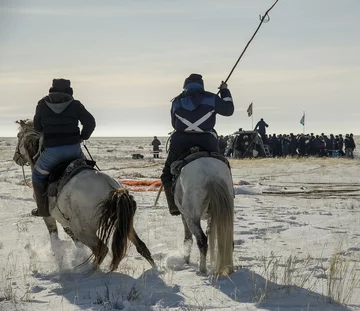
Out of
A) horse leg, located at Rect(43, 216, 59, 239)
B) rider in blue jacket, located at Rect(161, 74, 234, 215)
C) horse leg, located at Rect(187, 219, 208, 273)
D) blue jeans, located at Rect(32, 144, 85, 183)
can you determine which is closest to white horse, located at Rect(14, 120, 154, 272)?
blue jeans, located at Rect(32, 144, 85, 183)

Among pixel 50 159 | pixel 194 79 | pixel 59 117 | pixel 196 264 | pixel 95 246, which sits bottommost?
pixel 196 264

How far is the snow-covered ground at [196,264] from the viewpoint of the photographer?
518 centimetres

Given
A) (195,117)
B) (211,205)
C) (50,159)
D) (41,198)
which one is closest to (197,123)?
(195,117)

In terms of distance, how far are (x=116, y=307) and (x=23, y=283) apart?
1435 mm

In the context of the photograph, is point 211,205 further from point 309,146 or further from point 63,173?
point 309,146

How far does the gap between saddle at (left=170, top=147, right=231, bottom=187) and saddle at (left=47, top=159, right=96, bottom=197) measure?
3.17 feet

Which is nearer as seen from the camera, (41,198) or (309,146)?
(41,198)

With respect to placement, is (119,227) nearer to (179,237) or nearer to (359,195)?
(179,237)

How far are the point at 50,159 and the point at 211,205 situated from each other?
6.80 ft

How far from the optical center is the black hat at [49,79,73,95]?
7.29 metres

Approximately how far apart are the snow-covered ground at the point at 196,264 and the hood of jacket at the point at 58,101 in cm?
172

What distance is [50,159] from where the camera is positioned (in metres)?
7.20

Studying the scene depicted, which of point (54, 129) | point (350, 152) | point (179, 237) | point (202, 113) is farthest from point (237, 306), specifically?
point (350, 152)

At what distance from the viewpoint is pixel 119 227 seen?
6.32 metres
